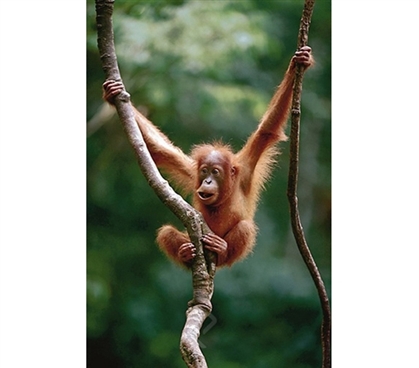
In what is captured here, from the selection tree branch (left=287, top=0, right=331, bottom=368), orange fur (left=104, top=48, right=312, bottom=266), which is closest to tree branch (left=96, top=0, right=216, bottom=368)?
orange fur (left=104, top=48, right=312, bottom=266)

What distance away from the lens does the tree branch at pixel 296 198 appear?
318 centimetres

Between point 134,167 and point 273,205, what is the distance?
0.74m

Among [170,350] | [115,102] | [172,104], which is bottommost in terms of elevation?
[170,350]

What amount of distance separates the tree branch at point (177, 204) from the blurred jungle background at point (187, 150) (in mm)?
487

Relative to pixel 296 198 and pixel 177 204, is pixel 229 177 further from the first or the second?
pixel 177 204

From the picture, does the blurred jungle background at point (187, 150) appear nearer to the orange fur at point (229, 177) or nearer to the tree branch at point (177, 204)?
the orange fur at point (229, 177)

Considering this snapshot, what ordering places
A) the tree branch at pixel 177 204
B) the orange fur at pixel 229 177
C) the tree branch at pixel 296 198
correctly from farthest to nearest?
1. the orange fur at pixel 229 177
2. the tree branch at pixel 296 198
3. the tree branch at pixel 177 204

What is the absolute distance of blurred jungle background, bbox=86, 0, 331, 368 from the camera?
12.7ft

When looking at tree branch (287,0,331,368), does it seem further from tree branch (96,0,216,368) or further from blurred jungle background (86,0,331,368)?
tree branch (96,0,216,368)

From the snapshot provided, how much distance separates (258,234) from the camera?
154 inches

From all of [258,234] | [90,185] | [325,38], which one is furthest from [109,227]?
[325,38]

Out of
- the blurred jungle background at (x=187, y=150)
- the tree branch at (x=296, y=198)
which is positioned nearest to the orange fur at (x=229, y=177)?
the blurred jungle background at (x=187, y=150)

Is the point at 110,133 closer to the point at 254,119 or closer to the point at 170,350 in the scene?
the point at 254,119

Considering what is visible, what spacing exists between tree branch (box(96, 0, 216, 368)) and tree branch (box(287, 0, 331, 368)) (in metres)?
0.39
